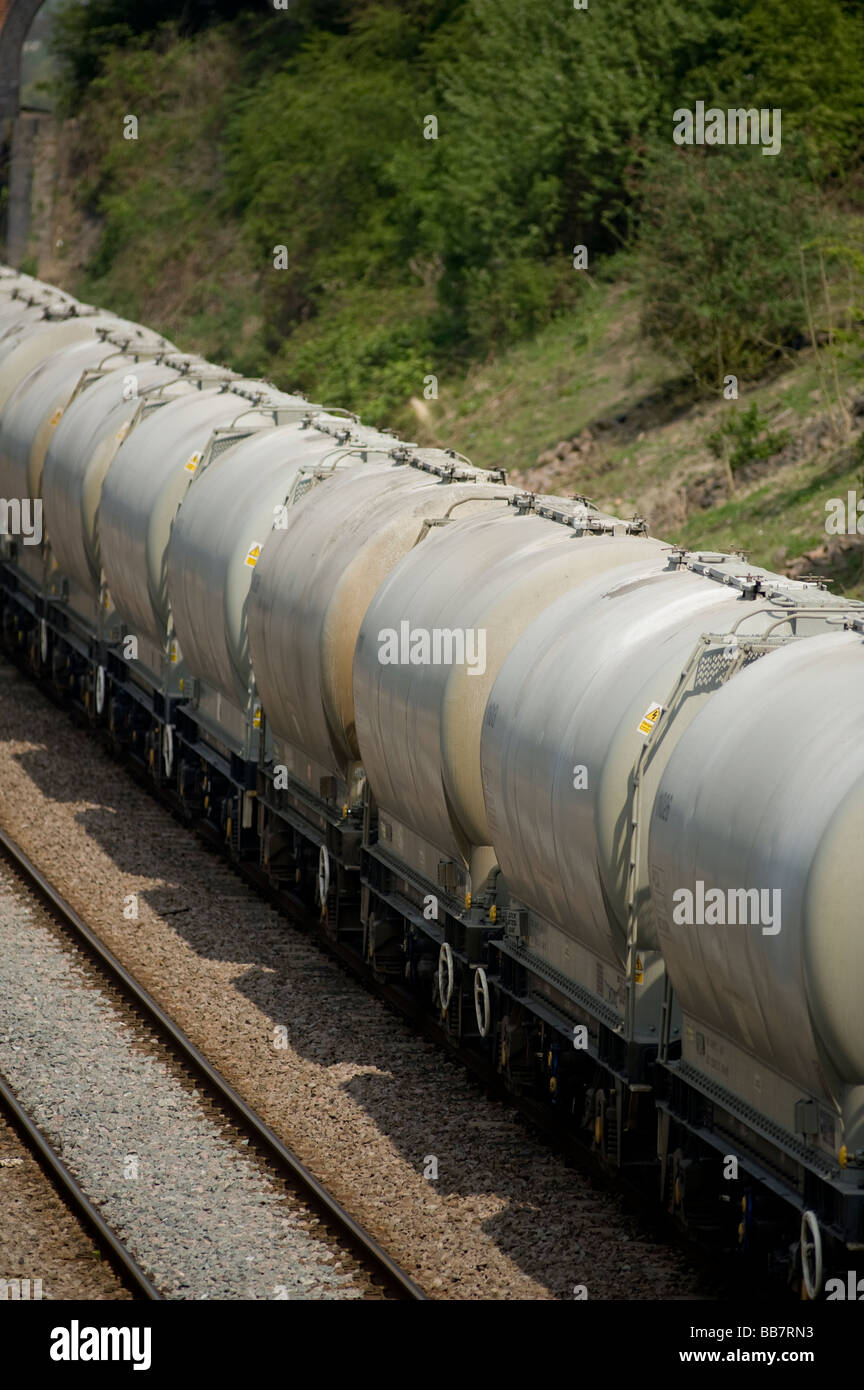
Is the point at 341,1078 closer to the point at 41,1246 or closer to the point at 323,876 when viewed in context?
the point at 323,876

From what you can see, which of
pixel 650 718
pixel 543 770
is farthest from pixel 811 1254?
pixel 543 770

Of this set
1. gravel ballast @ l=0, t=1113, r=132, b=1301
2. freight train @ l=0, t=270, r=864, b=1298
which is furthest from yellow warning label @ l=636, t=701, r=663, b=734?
gravel ballast @ l=0, t=1113, r=132, b=1301

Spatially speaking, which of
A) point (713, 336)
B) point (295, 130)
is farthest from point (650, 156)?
point (295, 130)

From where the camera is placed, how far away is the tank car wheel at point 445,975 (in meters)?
15.6

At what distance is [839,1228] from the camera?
10430mm

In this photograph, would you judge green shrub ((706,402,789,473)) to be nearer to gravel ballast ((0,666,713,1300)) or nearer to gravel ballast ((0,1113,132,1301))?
gravel ballast ((0,666,713,1300))

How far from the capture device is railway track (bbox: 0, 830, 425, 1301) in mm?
12422

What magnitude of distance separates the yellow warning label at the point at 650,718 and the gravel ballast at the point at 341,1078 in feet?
11.1

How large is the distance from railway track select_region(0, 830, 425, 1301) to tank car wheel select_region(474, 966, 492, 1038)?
1.76 meters

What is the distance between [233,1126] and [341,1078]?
3.99 ft

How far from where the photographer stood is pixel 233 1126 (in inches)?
593

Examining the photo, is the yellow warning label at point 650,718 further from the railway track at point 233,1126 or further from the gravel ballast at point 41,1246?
the gravel ballast at point 41,1246
